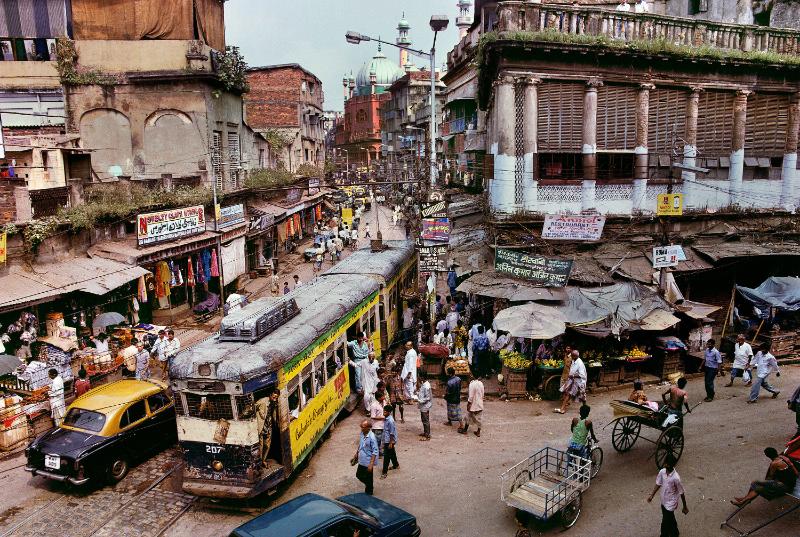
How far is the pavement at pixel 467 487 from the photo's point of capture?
10219 mm

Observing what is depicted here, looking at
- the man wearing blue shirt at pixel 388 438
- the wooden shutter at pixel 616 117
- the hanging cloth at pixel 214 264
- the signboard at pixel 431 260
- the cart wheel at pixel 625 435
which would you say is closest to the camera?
the man wearing blue shirt at pixel 388 438

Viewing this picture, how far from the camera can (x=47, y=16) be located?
84.5ft

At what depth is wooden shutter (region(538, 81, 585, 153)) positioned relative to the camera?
19734 mm

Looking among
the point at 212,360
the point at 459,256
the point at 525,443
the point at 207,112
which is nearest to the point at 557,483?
the point at 525,443

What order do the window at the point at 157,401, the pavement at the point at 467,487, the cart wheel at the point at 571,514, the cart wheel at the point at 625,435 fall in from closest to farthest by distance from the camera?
the cart wheel at the point at 571,514 → the pavement at the point at 467,487 → the cart wheel at the point at 625,435 → the window at the point at 157,401

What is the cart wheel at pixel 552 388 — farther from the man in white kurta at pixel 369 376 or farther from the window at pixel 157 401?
the window at pixel 157 401

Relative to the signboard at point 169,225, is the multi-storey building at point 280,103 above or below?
above

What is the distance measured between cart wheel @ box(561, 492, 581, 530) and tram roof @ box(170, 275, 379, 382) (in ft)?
17.6

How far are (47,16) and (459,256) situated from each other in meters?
20.0

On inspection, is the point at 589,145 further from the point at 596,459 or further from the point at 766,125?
the point at 596,459

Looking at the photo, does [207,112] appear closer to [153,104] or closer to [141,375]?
[153,104]

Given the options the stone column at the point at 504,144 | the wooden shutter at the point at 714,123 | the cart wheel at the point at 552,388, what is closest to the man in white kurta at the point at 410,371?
the cart wheel at the point at 552,388

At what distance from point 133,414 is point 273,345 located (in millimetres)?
3740

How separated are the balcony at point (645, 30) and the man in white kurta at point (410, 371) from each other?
418 inches
